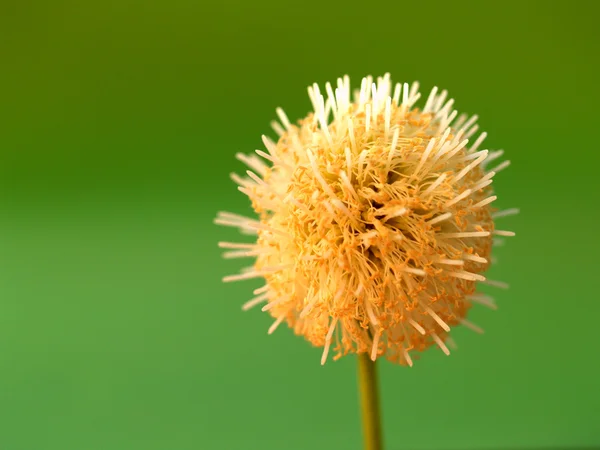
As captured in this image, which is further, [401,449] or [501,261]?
[501,261]

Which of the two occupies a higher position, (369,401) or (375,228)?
(375,228)

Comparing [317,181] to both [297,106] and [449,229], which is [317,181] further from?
[297,106]

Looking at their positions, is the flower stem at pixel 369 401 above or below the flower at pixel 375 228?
below

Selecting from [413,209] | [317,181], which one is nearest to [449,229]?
[413,209]
